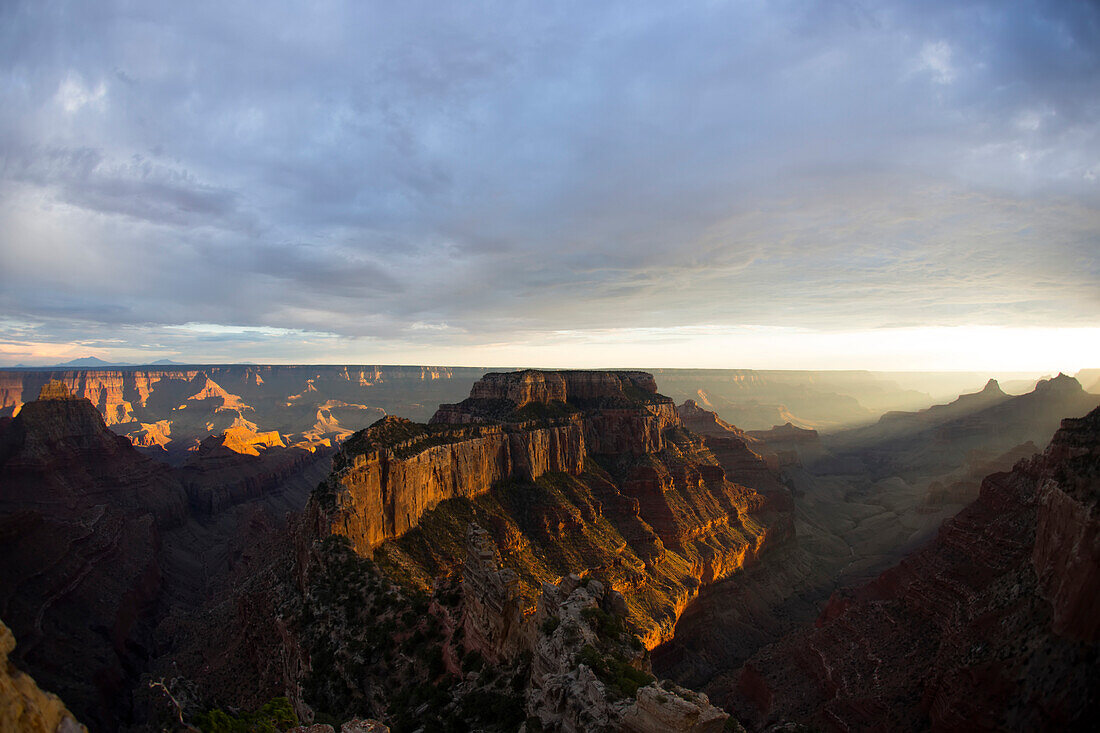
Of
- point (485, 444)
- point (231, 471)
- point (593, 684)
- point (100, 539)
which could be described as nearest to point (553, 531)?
point (485, 444)

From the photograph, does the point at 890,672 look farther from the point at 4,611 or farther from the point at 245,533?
the point at 245,533

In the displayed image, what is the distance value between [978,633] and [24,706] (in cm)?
Answer: 4120

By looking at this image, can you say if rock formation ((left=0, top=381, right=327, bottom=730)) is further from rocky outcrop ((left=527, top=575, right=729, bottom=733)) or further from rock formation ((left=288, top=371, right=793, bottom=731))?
rocky outcrop ((left=527, top=575, right=729, bottom=733))

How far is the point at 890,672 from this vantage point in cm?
3388

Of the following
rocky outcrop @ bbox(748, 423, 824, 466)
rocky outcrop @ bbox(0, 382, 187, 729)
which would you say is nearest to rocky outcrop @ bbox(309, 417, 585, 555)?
rocky outcrop @ bbox(0, 382, 187, 729)

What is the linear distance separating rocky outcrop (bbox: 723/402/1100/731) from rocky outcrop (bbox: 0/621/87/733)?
32.3 m

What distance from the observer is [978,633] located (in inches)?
1123

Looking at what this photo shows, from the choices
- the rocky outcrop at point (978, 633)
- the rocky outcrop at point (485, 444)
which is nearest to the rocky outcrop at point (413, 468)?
the rocky outcrop at point (485, 444)

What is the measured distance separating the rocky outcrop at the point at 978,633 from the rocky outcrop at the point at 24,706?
32.3 meters

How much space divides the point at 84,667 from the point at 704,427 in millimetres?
121998

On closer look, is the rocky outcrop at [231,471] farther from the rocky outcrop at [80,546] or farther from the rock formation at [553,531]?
the rock formation at [553,531]

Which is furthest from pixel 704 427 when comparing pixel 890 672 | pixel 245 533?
pixel 245 533

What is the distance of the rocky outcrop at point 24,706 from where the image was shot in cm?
626

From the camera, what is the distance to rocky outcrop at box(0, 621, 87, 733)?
6.26 metres
